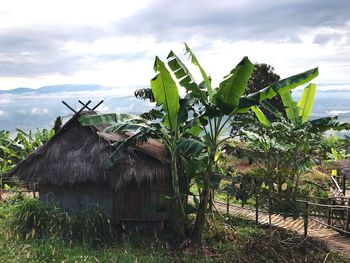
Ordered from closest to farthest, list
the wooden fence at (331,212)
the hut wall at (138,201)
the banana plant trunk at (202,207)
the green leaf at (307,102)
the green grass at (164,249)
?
the green grass at (164,249)
the banana plant trunk at (202,207)
the wooden fence at (331,212)
the hut wall at (138,201)
the green leaf at (307,102)

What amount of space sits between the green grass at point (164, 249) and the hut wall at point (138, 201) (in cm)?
61

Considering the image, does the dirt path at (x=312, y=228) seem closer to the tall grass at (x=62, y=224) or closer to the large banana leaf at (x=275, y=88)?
the large banana leaf at (x=275, y=88)

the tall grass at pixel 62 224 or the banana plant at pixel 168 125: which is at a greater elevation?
the banana plant at pixel 168 125

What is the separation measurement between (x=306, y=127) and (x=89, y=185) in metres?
5.51

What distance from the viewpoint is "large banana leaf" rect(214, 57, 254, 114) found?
25.0 ft

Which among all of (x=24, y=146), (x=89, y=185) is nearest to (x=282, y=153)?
(x=89, y=185)

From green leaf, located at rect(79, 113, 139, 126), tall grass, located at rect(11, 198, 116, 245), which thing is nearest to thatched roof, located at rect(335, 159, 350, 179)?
green leaf, located at rect(79, 113, 139, 126)

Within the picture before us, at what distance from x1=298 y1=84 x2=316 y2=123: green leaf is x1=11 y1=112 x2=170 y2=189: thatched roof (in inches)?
166

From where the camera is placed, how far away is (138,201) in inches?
398

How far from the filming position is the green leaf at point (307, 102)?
11.4 m

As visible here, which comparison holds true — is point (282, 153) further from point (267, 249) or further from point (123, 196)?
Answer: point (123, 196)

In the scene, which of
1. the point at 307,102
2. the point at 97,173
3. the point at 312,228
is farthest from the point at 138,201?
the point at 307,102

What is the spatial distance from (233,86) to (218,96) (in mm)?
352

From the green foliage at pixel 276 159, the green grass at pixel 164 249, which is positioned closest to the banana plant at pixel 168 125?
the green grass at pixel 164 249
